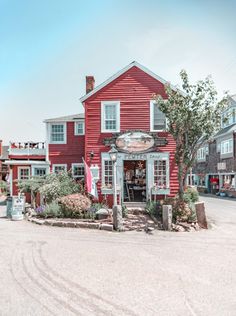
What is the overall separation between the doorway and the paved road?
676 cm

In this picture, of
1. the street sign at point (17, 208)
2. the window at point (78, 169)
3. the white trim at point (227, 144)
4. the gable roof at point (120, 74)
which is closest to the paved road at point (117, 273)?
the street sign at point (17, 208)

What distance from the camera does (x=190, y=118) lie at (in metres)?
12.4

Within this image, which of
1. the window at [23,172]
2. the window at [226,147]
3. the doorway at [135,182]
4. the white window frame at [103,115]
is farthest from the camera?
the window at [226,147]

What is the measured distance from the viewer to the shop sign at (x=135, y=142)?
1561cm

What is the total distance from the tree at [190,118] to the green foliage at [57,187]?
244 inches

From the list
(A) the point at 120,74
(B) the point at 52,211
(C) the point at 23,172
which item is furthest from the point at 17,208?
(A) the point at 120,74

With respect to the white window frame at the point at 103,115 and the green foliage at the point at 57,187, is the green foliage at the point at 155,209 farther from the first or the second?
the white window frame at the point at 103,115

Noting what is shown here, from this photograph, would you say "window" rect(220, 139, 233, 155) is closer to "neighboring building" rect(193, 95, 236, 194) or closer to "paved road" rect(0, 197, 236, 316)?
"neighboring building" rect(193, 95, 236, 194)

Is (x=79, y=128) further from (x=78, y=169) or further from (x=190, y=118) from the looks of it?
(x=190, y=118)

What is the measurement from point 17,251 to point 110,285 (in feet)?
12.8

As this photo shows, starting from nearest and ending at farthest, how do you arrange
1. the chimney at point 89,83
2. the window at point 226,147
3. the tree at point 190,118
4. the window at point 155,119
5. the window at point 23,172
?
the tree at point 190,118, the window at point 155,119, the chimney at point 89,83, the window at point 23,172, the window at point 226,147

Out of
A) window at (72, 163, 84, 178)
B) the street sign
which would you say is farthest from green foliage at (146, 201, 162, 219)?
window at (72, 163, 84, 178)

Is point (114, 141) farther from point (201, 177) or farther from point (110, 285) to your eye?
point (201, 177)

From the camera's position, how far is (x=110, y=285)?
5723 mm
